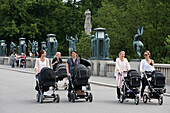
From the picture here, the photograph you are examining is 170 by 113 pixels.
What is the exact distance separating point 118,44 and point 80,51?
4.65 m

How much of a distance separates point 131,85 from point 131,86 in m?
0.04

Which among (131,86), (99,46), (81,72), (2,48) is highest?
(2,48)

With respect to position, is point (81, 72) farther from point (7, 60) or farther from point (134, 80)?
point (7, 60)

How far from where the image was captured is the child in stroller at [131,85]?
12.3 metres

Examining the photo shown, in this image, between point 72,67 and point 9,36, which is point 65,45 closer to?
point 9,36

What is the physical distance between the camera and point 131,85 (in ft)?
40.5

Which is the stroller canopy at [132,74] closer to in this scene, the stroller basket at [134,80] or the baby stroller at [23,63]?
the stroller basket at [134,80]

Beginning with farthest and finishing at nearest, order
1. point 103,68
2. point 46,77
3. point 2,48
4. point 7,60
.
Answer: point 2,48 → point 7,60 → point 103,68 → point 46,77

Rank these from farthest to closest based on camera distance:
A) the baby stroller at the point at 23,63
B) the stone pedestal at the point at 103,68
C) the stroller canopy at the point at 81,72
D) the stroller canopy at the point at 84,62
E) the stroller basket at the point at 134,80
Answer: the baby stroller at the point at 23,63, the stone pedestal at the point at 103,68, the stroller canopy at the point at 84,62, the stroller canopy at the point at 81,72, the stroller basket at the point at 134,80

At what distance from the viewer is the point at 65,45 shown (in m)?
70.3

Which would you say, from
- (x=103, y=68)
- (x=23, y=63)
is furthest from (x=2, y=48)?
(x=103, y=68)

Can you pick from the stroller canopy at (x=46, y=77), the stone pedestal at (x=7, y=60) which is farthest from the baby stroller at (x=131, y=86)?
the stone pedestal at (x=7, y=60)

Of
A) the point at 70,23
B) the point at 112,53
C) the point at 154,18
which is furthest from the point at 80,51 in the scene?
the point at 70,23

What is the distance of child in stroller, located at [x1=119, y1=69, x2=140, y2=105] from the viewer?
12344 millimetres
